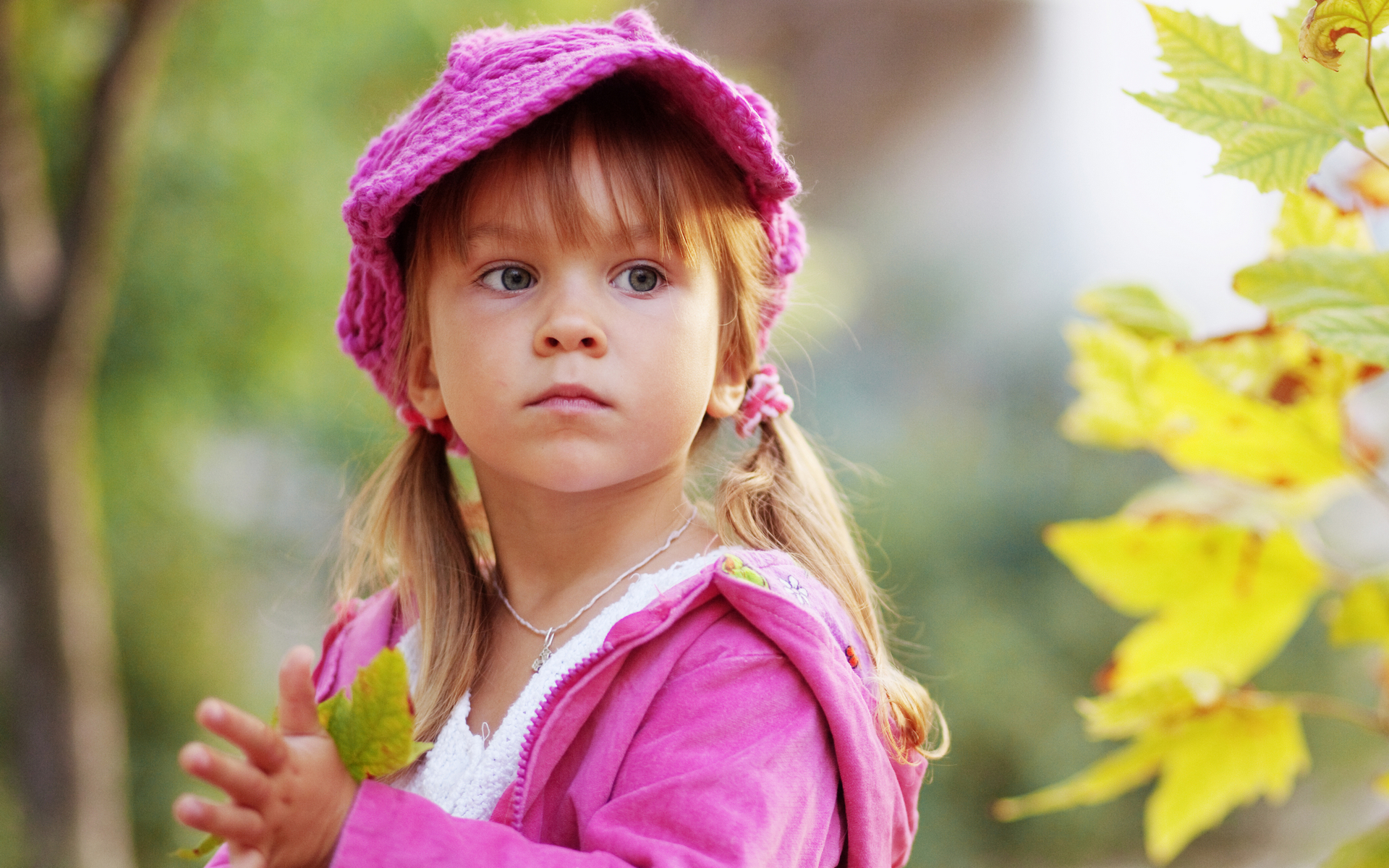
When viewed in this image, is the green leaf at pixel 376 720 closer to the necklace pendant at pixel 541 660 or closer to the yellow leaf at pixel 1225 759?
the necklace pendant at pixel 541 660

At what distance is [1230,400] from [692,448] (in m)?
0.47

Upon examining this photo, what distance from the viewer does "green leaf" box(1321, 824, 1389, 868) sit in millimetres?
661

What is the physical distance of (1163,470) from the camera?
11.1 feet

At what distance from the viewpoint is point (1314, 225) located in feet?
2.46

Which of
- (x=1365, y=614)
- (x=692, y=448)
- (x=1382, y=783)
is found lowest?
(x=1382, y=783)

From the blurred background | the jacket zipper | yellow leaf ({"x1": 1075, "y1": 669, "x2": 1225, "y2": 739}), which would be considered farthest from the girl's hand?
the blurred background

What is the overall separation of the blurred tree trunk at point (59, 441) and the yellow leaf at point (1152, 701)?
222 cm

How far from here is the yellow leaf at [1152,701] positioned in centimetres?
77

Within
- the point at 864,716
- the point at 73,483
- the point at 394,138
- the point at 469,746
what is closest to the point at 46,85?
the point at 73,483

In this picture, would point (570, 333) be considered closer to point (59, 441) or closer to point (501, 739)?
point (501, 739)

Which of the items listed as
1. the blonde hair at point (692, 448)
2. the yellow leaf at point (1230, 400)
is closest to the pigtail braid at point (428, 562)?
the blonde hair at point (692, 448)

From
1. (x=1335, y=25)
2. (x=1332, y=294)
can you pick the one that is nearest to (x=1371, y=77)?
(x=1335, y=25)

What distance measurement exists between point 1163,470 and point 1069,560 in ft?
8.88

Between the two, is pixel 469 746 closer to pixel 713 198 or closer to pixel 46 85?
pixel 713 198
